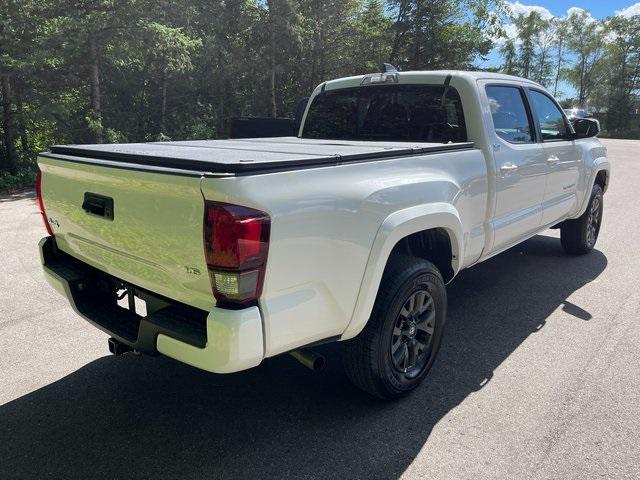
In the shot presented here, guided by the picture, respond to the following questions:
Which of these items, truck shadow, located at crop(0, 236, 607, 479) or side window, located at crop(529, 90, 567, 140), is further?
side window, located at crop(529, 90, 567, 140)

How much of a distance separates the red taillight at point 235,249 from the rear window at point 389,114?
227 centimetres

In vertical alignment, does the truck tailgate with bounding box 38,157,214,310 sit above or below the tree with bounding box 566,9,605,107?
below

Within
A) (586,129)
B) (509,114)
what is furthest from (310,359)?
(586,129)

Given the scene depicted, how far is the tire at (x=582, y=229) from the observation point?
5.75 m

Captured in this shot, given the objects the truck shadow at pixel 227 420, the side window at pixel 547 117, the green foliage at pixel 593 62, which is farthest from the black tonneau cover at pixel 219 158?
the green foliage at pixel 593 62

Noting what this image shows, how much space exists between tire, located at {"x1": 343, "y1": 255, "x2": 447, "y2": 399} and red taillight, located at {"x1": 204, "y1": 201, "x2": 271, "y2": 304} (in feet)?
2.93

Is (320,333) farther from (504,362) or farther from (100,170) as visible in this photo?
(504,362)

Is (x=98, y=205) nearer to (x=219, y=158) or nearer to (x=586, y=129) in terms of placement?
(x=219, y=158)

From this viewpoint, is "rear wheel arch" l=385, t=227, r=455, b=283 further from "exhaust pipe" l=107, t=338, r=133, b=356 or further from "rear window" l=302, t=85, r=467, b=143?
"exhaust pipe" l=107, t=338, r=133, b=356

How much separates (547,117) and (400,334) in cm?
308

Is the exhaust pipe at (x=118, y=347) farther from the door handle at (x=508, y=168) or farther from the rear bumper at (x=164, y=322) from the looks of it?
the door handle at (x=508, y=168)

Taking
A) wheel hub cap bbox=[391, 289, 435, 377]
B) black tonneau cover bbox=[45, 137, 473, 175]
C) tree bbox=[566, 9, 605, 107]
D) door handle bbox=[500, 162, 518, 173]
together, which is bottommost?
wheel hub cap bbox=[391, 289, 435, 377]

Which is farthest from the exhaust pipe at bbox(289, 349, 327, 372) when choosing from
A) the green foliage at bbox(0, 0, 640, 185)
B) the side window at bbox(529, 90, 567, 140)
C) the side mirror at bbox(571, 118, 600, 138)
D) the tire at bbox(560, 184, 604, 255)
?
the green foliage at bbox(0, 0, 640, 185)

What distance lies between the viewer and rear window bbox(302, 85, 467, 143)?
3.82 metres
